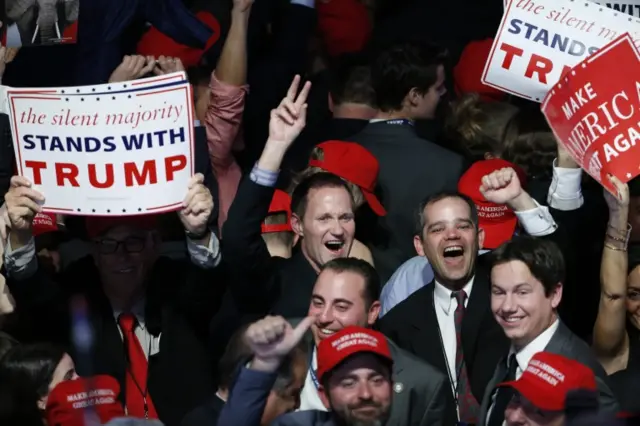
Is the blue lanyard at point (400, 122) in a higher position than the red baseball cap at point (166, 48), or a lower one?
lower

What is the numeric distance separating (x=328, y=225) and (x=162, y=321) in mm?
830

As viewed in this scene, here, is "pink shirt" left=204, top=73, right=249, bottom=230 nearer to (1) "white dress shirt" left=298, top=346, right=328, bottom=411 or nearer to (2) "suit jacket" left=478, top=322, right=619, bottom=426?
(1) "white dress shirt" left=298, top=346, right=328, bottom=411

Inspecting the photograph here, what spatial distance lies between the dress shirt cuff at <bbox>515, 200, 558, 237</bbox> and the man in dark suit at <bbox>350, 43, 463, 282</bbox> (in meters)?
0.84

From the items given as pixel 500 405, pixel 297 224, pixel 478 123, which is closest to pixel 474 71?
pixel 478 123

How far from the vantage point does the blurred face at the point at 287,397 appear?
19.1 feet

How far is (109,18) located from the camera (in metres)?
7.44

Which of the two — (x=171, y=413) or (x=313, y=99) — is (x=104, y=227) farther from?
(x=313, y=99)

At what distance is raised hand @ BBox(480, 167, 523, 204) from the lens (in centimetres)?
657

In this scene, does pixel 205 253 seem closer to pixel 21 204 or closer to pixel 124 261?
pixel 124 261

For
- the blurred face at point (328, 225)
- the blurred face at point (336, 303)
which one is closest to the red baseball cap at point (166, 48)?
the blurred face at point (328, 225)

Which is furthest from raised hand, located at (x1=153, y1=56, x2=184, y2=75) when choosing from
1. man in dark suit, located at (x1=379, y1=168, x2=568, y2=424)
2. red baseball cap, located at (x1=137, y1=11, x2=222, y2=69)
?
man in dark suit, located at (x1=379, y1=168, x2=568, y2=424)

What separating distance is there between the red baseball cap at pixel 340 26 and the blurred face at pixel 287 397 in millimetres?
3127

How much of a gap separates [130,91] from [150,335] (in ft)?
3.22

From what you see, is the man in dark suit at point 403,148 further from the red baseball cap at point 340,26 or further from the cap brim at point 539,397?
the cap brim at point 539,397
